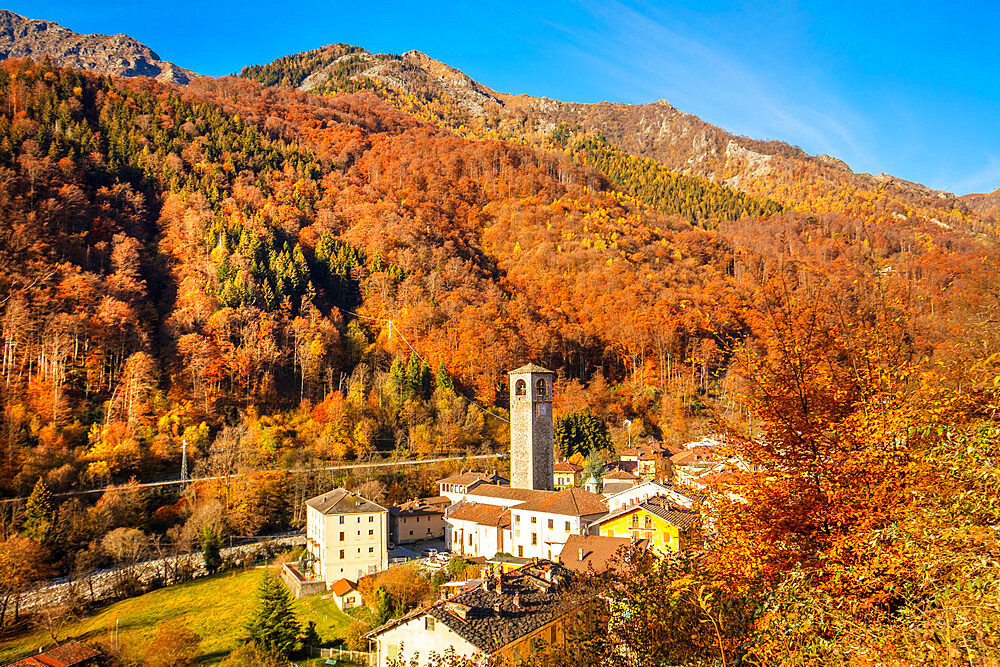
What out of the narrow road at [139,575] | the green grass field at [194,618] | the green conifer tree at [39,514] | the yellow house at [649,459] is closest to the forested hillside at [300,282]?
the green conifer tree at [39,514]

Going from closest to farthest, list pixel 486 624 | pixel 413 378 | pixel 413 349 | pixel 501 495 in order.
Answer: pixel 486 624 < pixel 501 495 < pixel 413 378 < pixel 413 349

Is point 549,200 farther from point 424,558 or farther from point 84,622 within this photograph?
point 84,622

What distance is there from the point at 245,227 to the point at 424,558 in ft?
129

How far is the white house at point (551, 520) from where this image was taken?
27.7 meters

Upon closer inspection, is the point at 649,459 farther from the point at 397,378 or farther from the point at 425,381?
the point at 397,378

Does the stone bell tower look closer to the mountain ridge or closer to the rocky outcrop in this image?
the mountain ridge

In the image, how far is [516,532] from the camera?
98.3 feet

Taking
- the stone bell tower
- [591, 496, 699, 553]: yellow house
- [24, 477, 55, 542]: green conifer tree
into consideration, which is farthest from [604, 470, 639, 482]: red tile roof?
[24, 477, 55, 542]: green conifer tree

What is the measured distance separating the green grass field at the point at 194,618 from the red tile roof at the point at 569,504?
10.3m

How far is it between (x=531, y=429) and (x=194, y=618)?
1896 centimetres

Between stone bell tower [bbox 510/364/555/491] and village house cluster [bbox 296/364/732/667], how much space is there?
0.06 meters

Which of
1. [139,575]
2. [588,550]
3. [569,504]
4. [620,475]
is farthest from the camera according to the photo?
[620,475]

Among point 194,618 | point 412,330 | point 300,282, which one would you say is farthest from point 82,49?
point 194,618

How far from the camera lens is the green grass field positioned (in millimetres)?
20312
